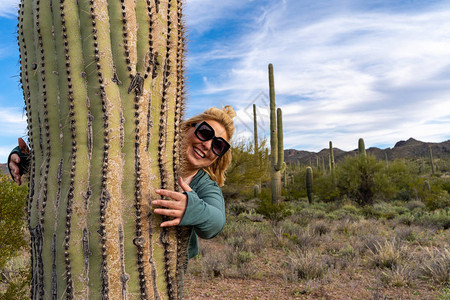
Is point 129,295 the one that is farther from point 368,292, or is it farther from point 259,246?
point 259,246

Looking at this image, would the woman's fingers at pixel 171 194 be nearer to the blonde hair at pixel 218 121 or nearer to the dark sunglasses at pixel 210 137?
the dark sunglasses at pixel 210 137

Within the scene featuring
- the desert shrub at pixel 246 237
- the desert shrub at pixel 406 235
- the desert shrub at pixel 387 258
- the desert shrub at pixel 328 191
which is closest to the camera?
the desert shrub at pixel 387 258

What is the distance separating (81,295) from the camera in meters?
1.75

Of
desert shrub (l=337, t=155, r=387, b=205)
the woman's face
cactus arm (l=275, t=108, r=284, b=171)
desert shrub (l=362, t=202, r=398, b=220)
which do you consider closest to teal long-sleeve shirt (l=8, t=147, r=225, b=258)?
the woman's face

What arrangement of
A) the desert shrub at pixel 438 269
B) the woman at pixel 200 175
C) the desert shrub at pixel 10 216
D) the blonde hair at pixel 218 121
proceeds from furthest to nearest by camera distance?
the desert shrub at pixel 438 269, the desert shrub at pixel 10 216, the blonde hair at pixel 218 121, the woman at pixel 200 175

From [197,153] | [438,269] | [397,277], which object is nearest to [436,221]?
[438,269]

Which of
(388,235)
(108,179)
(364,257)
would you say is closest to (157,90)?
(108,179)

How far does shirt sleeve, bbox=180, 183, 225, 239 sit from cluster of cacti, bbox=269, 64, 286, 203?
13874 mm

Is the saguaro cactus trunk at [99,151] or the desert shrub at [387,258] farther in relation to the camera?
the desert shrub at [387,258]

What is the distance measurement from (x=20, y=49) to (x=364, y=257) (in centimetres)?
793

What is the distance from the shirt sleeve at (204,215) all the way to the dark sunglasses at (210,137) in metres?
0.46

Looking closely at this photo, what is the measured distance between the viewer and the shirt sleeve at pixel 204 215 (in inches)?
74.4

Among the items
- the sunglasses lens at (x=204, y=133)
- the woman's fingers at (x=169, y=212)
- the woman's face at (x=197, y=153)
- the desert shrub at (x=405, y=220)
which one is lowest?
the desert shrub at (x=405, y=220)

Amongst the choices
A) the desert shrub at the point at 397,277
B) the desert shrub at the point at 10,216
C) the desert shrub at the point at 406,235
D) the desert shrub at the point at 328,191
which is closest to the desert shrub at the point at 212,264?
the desert shrub at the point at 397,277
